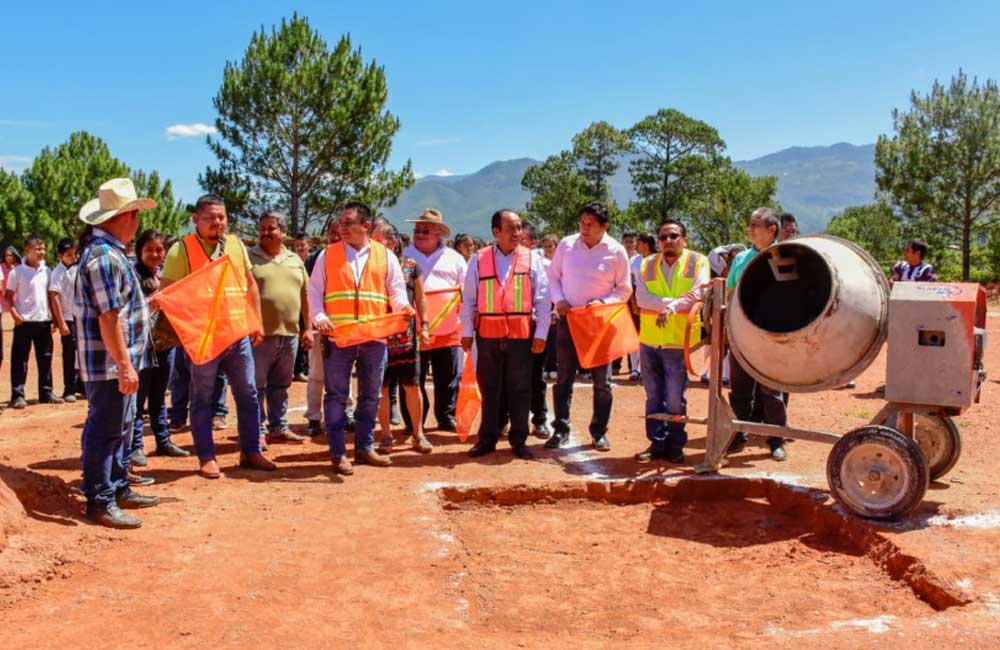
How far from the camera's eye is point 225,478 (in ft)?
20.2

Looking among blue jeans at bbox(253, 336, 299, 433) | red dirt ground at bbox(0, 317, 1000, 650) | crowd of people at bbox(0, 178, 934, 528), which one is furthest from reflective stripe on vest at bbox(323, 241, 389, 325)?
red dirt ground at bbox(0, 317, 1000, 650)

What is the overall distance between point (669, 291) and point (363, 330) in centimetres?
252

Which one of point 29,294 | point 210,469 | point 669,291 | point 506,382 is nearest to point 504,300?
point 506,382

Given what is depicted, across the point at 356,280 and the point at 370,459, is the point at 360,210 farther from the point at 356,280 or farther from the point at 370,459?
the point at 370,459

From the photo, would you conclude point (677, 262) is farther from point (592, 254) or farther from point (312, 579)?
point (312, 579)

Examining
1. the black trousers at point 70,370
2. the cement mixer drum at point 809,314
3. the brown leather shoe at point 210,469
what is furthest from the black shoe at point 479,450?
the black trousers at point 70,370

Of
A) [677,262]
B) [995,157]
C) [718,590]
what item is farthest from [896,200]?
[718,590]

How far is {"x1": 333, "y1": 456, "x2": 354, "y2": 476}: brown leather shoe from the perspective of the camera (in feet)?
20.6

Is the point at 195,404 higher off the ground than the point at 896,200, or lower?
lower

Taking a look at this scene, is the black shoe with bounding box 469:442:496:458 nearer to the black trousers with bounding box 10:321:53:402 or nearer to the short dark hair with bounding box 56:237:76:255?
the short dark hair with bounding box 56:237:76:255

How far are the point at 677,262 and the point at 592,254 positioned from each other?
0.70 metres

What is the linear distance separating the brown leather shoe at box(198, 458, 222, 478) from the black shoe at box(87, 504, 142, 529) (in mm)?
1115

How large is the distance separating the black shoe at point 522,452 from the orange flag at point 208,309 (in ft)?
7.89

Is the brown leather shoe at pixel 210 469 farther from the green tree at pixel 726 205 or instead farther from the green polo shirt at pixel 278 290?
the green tree at pixel 726 205
